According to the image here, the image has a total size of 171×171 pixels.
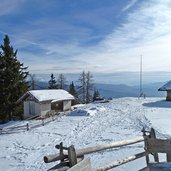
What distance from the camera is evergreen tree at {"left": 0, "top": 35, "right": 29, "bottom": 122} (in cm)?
4172

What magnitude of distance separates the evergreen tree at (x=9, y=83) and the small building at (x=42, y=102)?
2.17 m

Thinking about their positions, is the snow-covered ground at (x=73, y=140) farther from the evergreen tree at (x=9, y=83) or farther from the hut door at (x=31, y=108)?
the evergreen tree at (x=9, y=83)

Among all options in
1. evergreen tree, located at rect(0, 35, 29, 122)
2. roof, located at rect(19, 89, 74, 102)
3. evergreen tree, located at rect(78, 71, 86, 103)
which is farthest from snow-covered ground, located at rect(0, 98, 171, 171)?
evergreen tree, located at rect(78, 71, 86, 103)

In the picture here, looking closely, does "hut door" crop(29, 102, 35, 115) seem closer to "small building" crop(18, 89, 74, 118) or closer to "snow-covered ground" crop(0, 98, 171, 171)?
"small building" crop(18, 89, 74, 118)

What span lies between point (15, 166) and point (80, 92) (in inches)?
2470

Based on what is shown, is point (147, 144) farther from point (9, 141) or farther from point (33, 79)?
point (33, 79)

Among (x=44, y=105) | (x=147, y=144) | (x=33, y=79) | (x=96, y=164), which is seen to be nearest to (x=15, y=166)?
(x=96, y=164)

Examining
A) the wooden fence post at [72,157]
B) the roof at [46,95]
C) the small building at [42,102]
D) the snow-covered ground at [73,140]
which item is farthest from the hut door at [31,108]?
the wooden fence post at [72,157]

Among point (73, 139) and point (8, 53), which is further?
point (8, 53)

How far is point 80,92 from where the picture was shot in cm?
7906

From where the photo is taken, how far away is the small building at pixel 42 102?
129ft

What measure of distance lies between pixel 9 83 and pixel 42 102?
6.42 metres

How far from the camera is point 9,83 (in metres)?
42.2

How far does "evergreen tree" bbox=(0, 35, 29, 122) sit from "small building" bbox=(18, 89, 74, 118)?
217 centimetres
